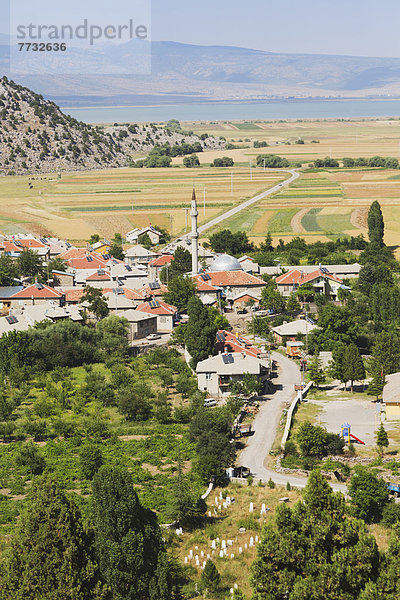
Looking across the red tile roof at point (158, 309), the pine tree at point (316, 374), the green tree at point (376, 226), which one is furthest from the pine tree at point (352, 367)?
the green tree at point (376, 226)

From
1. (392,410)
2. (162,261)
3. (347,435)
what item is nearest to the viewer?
(347,435)

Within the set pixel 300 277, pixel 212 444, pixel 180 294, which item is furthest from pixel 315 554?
pixel 300 277

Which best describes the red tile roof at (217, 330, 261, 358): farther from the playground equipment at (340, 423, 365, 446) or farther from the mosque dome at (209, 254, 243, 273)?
the mosque dome at (209, 254, 243, 273)

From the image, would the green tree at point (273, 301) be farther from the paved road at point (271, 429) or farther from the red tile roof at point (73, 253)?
the red tile roof at point (73, 253)

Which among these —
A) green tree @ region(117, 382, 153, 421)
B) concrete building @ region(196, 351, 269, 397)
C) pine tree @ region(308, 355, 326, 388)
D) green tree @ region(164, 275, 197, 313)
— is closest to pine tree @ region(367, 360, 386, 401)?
pine tree @ region(308, 355, 326, 388)

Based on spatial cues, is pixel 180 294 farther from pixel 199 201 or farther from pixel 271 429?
pixel 199 201

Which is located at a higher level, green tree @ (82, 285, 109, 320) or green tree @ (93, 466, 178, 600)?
green tree @ (93, 466, 178, 600)

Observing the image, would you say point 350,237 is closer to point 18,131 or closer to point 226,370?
point 226,370
